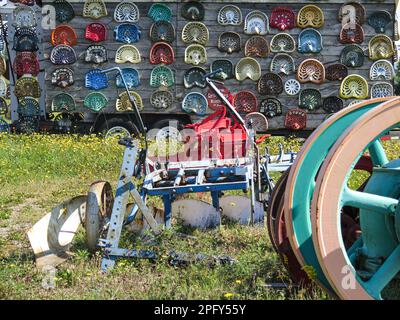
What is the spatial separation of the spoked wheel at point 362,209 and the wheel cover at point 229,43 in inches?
332

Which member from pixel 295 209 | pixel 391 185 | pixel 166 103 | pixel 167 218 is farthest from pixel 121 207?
pixel 166 103

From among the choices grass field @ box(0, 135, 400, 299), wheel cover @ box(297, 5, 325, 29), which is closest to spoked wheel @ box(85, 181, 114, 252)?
grass field @ box(0, 135, 400, 299)

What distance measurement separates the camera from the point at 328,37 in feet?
36.9

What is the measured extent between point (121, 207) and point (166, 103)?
7.26 m

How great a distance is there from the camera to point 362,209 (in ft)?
10.2

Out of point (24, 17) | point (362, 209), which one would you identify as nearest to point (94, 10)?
point (24, 17)

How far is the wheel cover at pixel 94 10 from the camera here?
11.2m

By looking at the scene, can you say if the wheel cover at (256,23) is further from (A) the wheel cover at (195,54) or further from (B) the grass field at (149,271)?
(B) the grass field at (149,271)

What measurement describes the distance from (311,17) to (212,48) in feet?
6.57

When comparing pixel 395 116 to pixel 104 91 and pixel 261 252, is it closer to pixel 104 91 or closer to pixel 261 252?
pixel 261 252

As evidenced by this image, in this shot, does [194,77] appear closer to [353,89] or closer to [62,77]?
[62,77]

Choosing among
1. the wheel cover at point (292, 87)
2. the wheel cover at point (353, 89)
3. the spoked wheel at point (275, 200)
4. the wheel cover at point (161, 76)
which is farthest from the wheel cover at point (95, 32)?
the spoked wheel at point (275, 200)

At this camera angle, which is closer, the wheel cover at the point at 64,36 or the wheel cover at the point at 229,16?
the wheel cover at the point at 229,16

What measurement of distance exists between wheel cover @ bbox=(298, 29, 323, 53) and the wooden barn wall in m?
0.10
